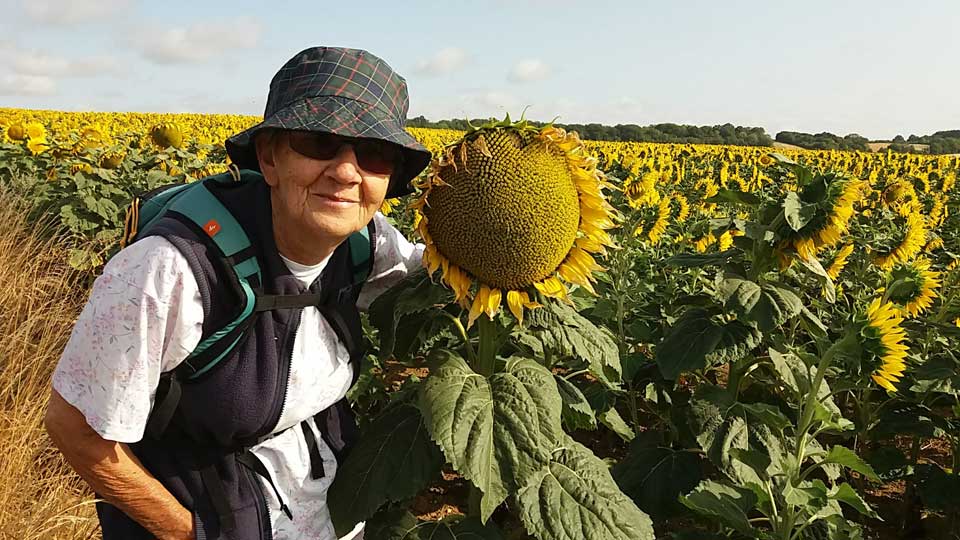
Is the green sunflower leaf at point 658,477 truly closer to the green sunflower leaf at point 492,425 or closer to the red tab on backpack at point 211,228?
the green sunflower leaf at point 492,425

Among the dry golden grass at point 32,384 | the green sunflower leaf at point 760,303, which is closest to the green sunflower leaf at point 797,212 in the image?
the green sunflower leaf at point 760,303

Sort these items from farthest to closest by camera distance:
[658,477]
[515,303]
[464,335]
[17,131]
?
[17,131] → [658,477] → [464,335] → [515,303]

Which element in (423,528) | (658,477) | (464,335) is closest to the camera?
(464,335)

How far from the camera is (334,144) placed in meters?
1.74

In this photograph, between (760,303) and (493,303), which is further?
(760,303)

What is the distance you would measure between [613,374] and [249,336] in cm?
134

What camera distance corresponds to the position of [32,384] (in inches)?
148

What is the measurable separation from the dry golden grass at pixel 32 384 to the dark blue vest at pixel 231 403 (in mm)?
617

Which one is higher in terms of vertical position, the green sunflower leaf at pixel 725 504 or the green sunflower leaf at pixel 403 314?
the green sunflower leaf at pixel 403 314

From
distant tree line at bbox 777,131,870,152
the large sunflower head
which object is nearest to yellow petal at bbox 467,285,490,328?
the large sunflower head

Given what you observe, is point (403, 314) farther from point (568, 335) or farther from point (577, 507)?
point (577, 507)

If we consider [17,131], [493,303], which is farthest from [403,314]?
[17,131]

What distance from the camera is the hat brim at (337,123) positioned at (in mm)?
1669

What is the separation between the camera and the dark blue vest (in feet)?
5.77
